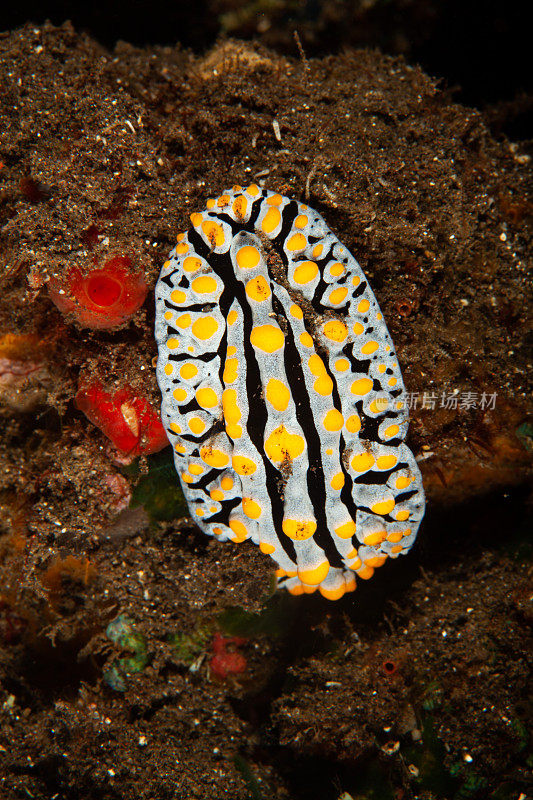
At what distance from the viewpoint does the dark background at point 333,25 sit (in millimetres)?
5473

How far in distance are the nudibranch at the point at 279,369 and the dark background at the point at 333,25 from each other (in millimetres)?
3854

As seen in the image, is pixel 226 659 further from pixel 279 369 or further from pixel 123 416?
pixel 279 369

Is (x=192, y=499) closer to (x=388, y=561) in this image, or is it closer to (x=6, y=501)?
(x=6, y=501)

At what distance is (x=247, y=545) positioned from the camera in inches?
131

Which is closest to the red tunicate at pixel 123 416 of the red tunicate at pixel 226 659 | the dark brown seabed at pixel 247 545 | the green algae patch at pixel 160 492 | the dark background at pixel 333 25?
the dark brown seabed at pixel 247 545

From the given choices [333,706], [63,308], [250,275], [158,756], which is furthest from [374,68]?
[158,756]

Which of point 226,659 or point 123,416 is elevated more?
point 123,416

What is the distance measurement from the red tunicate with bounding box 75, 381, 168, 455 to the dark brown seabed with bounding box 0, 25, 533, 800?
3.9 inches

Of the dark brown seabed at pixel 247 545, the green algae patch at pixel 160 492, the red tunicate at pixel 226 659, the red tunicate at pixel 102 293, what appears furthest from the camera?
the red tunicate at pixel 226 659

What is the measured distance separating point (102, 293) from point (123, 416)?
797 mm

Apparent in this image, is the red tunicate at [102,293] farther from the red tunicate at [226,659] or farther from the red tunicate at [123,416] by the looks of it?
the red tunicate at [226,659]

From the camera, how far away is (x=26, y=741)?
354 centimetres

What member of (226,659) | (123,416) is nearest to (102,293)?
(123,416)

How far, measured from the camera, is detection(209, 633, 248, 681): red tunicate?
3867mm
